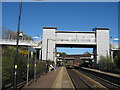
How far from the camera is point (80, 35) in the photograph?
65.4 m

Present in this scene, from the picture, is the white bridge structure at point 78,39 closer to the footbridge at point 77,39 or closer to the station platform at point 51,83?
the footbridge at point 77,39

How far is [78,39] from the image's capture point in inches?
2559

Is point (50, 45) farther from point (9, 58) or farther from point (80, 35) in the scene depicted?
point (9, 58)

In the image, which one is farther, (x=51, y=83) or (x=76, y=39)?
(x=76, y=39)

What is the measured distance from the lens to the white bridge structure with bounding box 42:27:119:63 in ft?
213

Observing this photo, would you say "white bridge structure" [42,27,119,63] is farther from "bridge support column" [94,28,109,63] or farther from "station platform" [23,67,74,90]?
"station platform" [23,67,74,90]

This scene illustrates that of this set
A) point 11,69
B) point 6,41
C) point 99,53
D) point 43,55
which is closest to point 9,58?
point 11,69

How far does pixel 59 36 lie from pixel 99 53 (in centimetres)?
1395

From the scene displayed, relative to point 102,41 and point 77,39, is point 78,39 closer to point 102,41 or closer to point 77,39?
point 77,39

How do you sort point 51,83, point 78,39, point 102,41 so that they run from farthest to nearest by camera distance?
point 102,41 < point 78,39 < point 51,83

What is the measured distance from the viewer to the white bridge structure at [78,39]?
6488 centimetres

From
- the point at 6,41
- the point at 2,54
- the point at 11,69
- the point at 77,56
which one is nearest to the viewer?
the point at 2,54

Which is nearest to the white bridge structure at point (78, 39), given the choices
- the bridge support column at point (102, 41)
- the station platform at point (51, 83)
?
the bridge support column at point (102, 41)

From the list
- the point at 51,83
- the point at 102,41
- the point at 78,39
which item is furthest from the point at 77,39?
the point at 51,83
